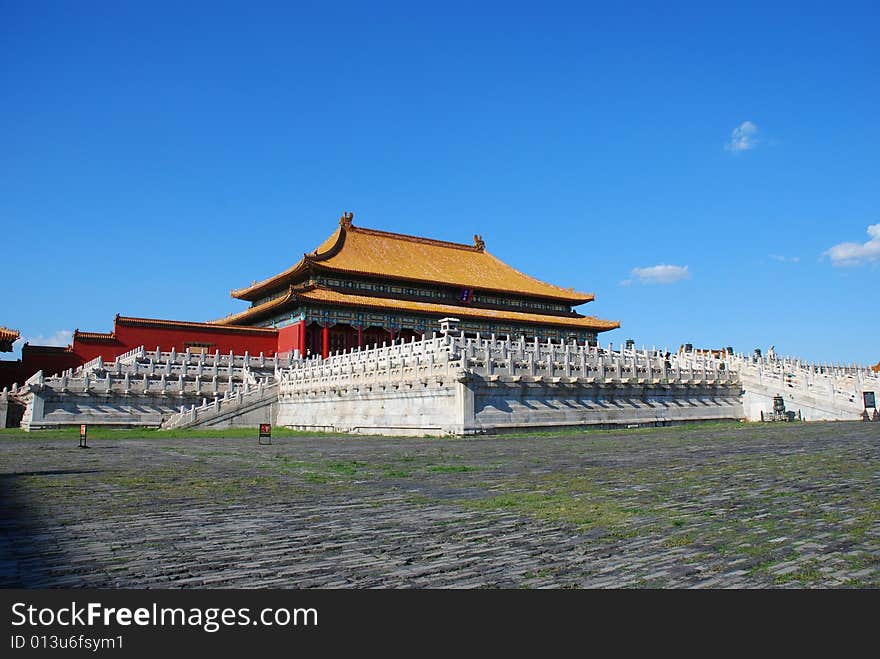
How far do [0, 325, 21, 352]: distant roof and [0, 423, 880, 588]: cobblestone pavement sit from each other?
112ft

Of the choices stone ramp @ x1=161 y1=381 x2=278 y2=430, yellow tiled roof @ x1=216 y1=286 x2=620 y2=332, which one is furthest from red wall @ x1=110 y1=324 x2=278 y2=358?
stone ramp @ x1=161 y1=381 x2=278 y2=430

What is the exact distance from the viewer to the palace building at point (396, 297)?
138 ft

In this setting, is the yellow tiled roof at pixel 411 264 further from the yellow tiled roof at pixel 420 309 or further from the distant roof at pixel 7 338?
the distant roof at pixel 7 338

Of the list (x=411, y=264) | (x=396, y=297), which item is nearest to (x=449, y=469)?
(x=396, y=297)

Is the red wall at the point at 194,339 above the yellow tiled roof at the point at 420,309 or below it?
below

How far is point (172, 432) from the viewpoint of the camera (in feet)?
83.4

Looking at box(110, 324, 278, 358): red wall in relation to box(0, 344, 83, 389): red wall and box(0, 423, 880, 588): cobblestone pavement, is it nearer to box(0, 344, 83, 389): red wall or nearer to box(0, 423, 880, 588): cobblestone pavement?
box(0, 344, 83, 389): red wall

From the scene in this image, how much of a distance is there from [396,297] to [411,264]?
474 cm

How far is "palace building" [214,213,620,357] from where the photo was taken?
42.1 metres

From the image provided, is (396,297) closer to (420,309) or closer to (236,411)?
(420,309)

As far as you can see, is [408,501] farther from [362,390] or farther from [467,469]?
[362,390]

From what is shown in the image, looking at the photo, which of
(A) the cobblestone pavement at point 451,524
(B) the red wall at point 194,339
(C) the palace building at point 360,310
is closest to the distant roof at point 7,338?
(C) the palace building at point 360,310

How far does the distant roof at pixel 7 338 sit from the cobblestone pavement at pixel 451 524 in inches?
1346

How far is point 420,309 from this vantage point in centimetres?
4425
